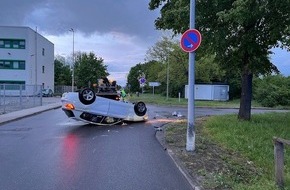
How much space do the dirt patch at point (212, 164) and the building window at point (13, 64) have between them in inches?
2136

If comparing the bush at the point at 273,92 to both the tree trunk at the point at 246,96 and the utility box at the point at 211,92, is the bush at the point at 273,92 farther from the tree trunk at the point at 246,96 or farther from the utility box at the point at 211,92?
the tree trunk at the point at 246,96

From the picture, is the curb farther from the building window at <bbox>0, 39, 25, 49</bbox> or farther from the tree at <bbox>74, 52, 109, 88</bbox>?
Result: the tree at <bbox>74, 52, 109, 88</bbox>

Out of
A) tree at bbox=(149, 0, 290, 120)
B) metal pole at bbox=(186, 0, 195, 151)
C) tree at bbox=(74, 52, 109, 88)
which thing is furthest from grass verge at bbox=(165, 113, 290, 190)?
tree at bbox=(74, 52, 109, 88)

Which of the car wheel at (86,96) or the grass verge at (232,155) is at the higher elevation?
the car wheel at (86,96)

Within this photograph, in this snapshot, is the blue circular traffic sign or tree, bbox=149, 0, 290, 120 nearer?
the blue circular traffic sign

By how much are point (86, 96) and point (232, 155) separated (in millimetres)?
8615

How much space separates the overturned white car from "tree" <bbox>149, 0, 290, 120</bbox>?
427 centimetres

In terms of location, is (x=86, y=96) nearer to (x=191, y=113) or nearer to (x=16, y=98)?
(x=191, y=113)

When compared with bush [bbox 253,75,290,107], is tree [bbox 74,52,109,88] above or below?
above

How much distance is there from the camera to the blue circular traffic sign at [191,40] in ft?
33.3

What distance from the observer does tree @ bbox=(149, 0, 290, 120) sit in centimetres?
1306

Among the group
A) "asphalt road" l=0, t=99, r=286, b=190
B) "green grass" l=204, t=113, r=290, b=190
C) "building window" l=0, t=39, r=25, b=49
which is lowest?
"asphalt road" l=0, t=99, r=286, b=190

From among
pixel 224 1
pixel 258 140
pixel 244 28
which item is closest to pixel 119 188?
pixel 258 140

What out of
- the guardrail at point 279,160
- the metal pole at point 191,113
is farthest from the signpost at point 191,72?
the guardrail at point 279,160
